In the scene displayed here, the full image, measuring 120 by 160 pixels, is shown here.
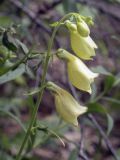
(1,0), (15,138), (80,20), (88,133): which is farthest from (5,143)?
(88,133)

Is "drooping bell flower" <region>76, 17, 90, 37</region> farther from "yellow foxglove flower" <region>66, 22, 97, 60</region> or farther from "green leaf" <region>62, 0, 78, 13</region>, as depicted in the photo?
"green leaf" <region>62, 0, 78, 13</region>

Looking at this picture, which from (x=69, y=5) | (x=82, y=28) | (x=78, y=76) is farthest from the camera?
(x=69, y=5)

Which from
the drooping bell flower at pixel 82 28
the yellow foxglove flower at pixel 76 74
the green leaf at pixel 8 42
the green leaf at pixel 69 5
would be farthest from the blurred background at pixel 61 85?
the drooping bell flower at pixel 82 28

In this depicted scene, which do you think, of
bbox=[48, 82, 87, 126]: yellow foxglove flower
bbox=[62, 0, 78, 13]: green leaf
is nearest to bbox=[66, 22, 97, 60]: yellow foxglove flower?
bbox=[48, 82, 87, 126]: yellow foxglove flower

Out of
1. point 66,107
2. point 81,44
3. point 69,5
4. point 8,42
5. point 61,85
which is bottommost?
point 61,85

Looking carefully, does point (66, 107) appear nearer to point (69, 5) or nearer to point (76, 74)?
point (76, 74)

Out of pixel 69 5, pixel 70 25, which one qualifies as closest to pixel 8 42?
pixel 70 25

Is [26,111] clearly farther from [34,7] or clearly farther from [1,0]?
[1,0]

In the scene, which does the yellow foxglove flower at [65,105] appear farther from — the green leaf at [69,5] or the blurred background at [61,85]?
the green leaf at [69,5]
